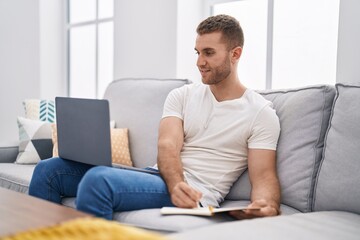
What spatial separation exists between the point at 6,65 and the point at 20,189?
236cm

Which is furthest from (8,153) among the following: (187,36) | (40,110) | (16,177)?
(187,36)

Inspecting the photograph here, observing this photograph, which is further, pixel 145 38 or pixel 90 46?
pixel 90 46

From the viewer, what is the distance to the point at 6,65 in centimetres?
450

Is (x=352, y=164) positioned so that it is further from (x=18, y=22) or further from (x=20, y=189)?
(x=18, y=22)

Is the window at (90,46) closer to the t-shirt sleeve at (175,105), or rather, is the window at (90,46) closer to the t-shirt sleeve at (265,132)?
the t-shirt sleeve at (175,105)

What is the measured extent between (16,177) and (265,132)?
52.8 inches

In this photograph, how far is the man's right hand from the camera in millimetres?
1648

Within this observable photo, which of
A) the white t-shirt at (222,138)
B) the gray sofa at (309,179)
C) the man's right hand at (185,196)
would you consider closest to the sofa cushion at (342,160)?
the gray sofa at (309,179)

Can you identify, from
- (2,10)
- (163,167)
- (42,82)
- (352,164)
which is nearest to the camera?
(352,164)

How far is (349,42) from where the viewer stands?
2.09m

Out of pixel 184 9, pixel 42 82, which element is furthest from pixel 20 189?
pixel 42 82

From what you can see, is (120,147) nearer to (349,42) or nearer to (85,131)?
(85,131)

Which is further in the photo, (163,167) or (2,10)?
(2,10)

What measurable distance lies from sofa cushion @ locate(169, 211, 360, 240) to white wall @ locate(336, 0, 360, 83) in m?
0.73
